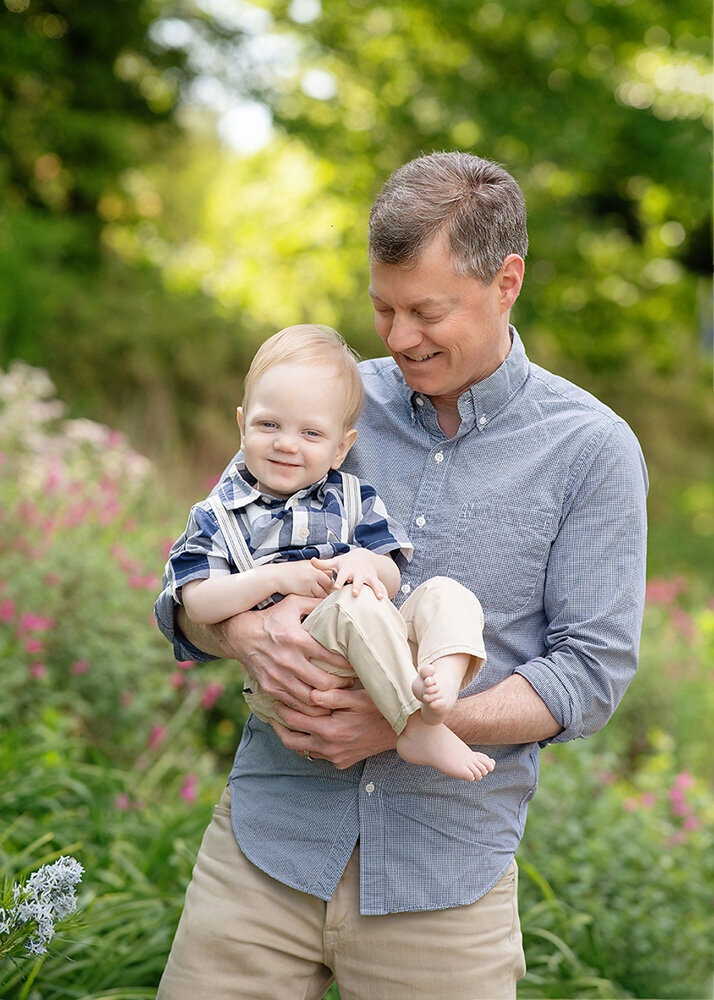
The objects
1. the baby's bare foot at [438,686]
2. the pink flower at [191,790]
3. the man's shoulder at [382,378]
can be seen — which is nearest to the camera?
the baby's bare foot at [438,686]

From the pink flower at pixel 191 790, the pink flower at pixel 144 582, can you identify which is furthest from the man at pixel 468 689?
Result: the pink flower at pixel 144 582

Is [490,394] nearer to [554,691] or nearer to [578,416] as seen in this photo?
[578,416]

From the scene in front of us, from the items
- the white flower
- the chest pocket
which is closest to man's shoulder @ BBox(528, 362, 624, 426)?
the chest pocket

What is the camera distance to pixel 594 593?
1909mm

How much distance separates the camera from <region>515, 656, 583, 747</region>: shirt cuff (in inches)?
74.4

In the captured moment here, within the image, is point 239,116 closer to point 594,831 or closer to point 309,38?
point 309,38

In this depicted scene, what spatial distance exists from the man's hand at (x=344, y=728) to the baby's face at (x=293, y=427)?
1.41 ft

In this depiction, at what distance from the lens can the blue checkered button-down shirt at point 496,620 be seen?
1919 mm

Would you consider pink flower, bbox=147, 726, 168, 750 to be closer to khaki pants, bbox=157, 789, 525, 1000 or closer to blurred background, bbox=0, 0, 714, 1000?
blurred background, bbox=0, 0, 714, 1000

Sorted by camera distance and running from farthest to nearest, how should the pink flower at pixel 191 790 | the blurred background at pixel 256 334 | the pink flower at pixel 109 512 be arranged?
the pink flower at pixel 109 512 < the pink flower at pixel 191 790 < the blurred background at pixel 256 334

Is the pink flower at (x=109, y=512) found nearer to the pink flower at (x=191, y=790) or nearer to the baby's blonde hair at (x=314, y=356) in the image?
the pink flower at (x=191, y=790)

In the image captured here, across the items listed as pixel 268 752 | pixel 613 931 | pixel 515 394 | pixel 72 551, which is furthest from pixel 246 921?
pixel 72 551

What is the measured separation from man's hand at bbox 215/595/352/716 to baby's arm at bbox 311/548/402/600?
0.27 ft

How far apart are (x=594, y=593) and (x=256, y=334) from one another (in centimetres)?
969
